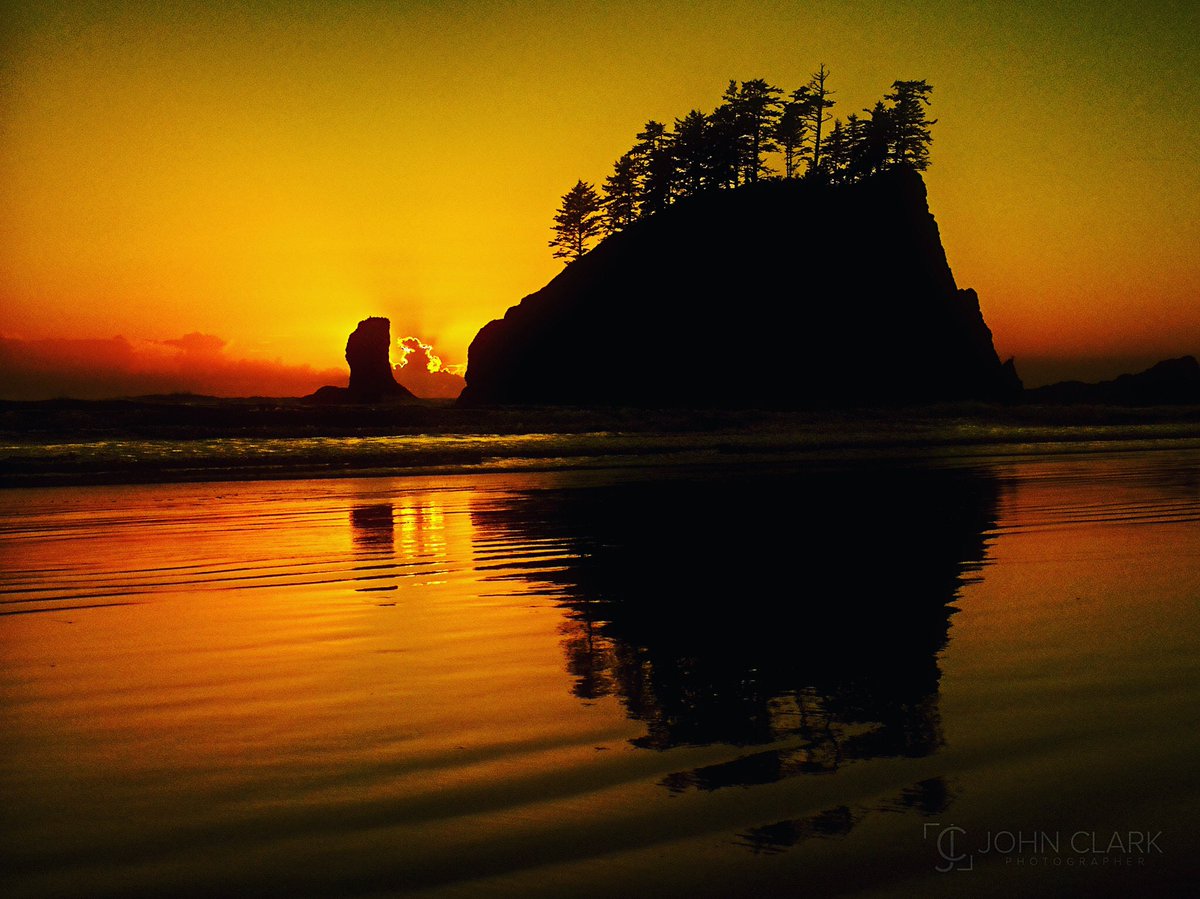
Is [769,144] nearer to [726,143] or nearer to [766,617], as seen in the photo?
[726,143]

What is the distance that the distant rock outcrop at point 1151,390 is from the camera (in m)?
88.4

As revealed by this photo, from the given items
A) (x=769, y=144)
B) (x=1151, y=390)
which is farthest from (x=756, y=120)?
(x=1151, y=390)

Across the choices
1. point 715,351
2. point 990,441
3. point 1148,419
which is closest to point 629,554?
point 990,441

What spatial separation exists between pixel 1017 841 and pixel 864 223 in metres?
70.5

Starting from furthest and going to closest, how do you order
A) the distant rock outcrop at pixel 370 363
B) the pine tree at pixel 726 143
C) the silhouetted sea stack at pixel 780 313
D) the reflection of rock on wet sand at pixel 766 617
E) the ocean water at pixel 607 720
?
the distant rock outcrop at pixel 370 363 < the pine tree at pixel 726 143 < the silhouetted sea stack at pixel 780 313 < the reflection of rock on wet sand at pixel 766 617 < the ocean water at pixel 607 720

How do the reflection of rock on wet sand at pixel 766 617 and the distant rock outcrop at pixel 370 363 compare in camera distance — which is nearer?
the reflection of rock on wet sand at pixel 766 617

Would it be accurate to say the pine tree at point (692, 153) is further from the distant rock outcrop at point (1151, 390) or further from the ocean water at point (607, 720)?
the ocean water at point (607, 720)

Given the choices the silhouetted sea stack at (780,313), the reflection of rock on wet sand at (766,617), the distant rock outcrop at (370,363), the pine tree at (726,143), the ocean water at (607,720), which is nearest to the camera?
the ocean water at (607,720)

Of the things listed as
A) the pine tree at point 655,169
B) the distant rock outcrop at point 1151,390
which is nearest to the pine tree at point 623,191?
the pine tree at point 655,169

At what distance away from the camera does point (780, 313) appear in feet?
219

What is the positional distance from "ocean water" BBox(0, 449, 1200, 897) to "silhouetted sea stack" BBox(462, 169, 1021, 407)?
56.7m

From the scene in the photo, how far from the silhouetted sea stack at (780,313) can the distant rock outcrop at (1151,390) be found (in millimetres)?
23336

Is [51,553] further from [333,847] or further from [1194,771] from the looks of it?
[1194,771]

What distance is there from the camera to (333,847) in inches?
110
